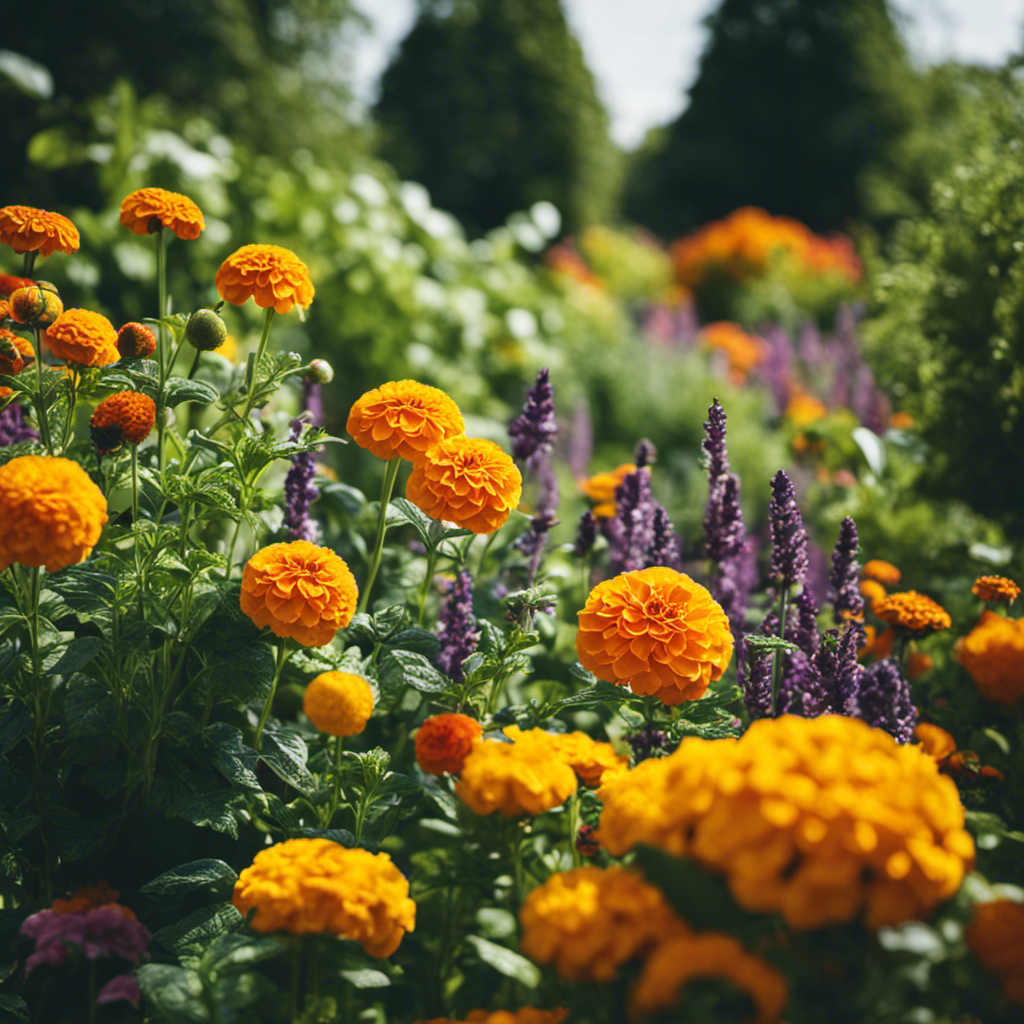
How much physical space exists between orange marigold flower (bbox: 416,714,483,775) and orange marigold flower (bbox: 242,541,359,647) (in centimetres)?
21

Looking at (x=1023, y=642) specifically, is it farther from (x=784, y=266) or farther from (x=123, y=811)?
(x=784, y=266)

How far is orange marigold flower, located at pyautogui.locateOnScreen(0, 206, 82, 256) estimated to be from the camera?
1265mm

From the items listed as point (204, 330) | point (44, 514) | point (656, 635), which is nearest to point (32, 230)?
point (204, 330)

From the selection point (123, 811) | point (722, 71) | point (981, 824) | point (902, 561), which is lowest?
point (123, 811)

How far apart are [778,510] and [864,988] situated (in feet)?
2.68

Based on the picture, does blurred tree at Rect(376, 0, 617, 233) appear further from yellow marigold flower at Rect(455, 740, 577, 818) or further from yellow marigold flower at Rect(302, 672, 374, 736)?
yellow marigold flower at Rect(455, 740, 577, 818)

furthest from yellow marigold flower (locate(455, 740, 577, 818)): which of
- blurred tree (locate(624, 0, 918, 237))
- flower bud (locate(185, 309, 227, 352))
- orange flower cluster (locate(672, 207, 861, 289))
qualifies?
blurred tree (locate(624, 0, 918, 237))

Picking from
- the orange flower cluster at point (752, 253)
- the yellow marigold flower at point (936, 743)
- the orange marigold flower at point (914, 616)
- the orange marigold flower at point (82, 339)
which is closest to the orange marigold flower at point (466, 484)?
the orange marigold flower at point (82, 339)

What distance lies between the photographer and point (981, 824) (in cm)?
109

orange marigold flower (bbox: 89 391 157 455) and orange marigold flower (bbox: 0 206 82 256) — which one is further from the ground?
orange marigold flower (bbox: 0 206 82 256)

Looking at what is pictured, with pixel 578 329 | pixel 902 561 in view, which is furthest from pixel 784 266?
pixel 902 561

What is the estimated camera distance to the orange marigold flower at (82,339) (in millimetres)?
1234

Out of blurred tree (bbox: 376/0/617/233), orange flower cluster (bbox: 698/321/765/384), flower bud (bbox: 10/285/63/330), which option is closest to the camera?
flower bud (bbox: 10/285/63/330)

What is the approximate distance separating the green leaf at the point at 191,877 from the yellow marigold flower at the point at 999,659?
3.86ft
